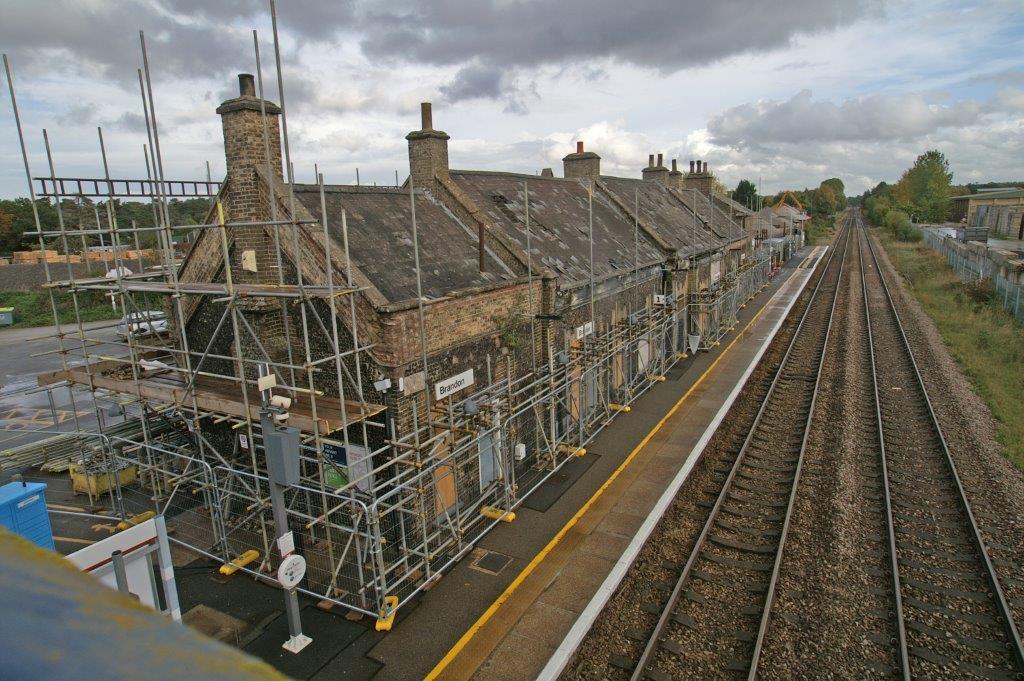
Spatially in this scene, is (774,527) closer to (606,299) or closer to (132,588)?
(606,299)

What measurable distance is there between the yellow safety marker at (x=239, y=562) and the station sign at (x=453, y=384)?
414 cm

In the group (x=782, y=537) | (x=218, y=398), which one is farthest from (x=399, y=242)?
(x=782, y=537)

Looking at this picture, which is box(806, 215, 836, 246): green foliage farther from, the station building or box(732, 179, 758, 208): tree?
the station building

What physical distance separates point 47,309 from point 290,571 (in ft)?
146

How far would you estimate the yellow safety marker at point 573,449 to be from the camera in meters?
14.5

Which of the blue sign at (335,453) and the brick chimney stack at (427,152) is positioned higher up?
the brick chimney stack at (427,152)

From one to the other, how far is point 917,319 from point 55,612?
1392 inches

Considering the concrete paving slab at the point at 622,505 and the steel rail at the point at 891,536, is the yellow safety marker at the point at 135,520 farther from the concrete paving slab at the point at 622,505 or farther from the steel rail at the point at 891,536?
the steel rail at the point at 891,536

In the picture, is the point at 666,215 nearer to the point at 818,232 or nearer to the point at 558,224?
the point at 558,224

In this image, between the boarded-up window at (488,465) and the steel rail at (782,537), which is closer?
the steel rail at (782,537)

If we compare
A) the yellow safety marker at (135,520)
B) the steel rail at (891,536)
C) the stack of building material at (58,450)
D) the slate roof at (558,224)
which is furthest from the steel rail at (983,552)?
the stack of building material at (58,450)

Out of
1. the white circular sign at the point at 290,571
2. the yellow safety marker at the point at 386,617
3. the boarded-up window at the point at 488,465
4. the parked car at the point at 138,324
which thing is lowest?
the yellow safety marker at the point at 386,617

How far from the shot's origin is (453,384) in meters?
11.7

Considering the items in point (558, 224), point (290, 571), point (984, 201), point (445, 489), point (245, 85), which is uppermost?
point (245, 85)
